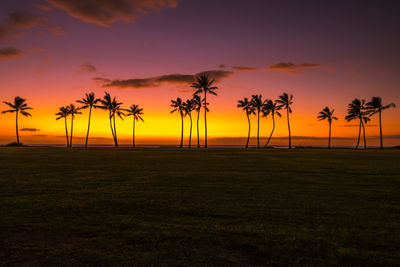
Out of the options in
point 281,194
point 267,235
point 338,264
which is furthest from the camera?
point 281,194

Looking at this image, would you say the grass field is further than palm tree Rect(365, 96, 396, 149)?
No

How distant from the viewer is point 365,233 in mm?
8180

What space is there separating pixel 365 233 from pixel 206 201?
20.4ft

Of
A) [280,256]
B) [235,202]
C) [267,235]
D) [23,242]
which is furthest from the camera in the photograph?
[235,202]

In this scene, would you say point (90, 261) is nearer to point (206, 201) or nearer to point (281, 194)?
point (206, 201)

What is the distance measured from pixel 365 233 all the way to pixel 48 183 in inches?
658

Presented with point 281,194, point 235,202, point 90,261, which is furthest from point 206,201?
point 90,261

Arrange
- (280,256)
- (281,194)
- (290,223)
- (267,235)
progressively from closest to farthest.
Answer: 1. (280,256)
2. (267,235)
3. (290,223)
4. (281,194)

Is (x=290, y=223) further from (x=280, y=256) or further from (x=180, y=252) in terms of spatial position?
(x=180, y=252)

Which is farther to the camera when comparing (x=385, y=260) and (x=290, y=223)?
(x=290, y=223)

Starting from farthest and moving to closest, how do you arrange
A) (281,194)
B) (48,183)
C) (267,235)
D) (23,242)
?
(48,183)
(281,194)
(267,235)
(23,242)

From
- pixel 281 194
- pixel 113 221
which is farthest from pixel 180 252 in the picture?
pixel 281 194

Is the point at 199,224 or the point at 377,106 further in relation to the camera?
the point at 377,106

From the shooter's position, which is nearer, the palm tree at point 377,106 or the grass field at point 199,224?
the grass field at point 199,224
